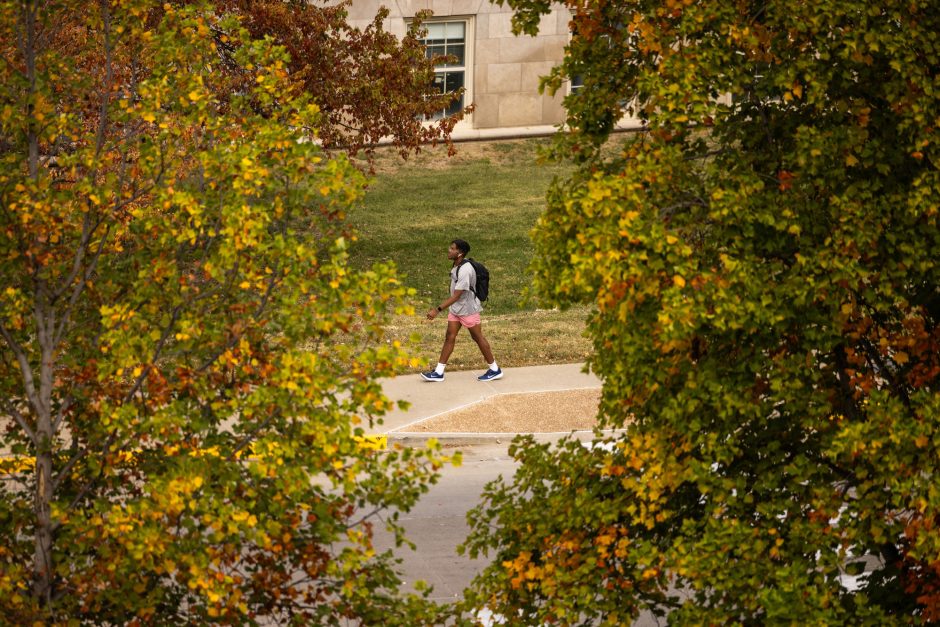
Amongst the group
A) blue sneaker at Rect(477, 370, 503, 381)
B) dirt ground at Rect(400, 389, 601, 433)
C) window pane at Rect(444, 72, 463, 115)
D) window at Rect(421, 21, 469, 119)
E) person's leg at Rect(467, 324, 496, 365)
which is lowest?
dirt ground at Rect(400, 389, 601, 433)

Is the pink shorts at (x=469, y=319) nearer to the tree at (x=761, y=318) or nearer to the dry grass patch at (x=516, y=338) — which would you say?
the dry grass patch at (x=516, y=338)

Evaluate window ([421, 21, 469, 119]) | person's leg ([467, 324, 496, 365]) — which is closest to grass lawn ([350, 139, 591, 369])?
person's leg ([467, 324, 496, 365])

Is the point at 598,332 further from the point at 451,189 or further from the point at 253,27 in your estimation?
the point at 451,189

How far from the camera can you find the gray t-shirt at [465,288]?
51.7 feet

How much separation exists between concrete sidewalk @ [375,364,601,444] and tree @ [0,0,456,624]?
324 inches

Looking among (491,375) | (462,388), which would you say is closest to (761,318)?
(462,388)

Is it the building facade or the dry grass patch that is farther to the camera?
the building facade

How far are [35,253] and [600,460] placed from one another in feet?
10.8

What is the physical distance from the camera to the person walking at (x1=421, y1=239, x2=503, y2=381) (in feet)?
51.5

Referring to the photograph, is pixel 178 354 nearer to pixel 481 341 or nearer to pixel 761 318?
pixel 761 318

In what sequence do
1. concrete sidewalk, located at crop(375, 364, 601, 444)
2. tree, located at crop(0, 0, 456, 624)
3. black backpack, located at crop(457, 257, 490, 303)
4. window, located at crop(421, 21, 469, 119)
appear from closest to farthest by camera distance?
tree, located at crop(0, 0, 456, 624)
concrete sidewalk, located at crop(375, 364, 601, 444)
black backpack, located at crop(457, 257, 490, 303)
window, located at crop(421, 21, 469, 119)

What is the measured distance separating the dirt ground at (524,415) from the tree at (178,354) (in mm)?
8187

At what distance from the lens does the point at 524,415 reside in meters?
15.4

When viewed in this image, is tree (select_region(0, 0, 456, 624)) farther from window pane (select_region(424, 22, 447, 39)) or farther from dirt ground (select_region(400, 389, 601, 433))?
window pane (select_region(424, 22, 447, 39))
